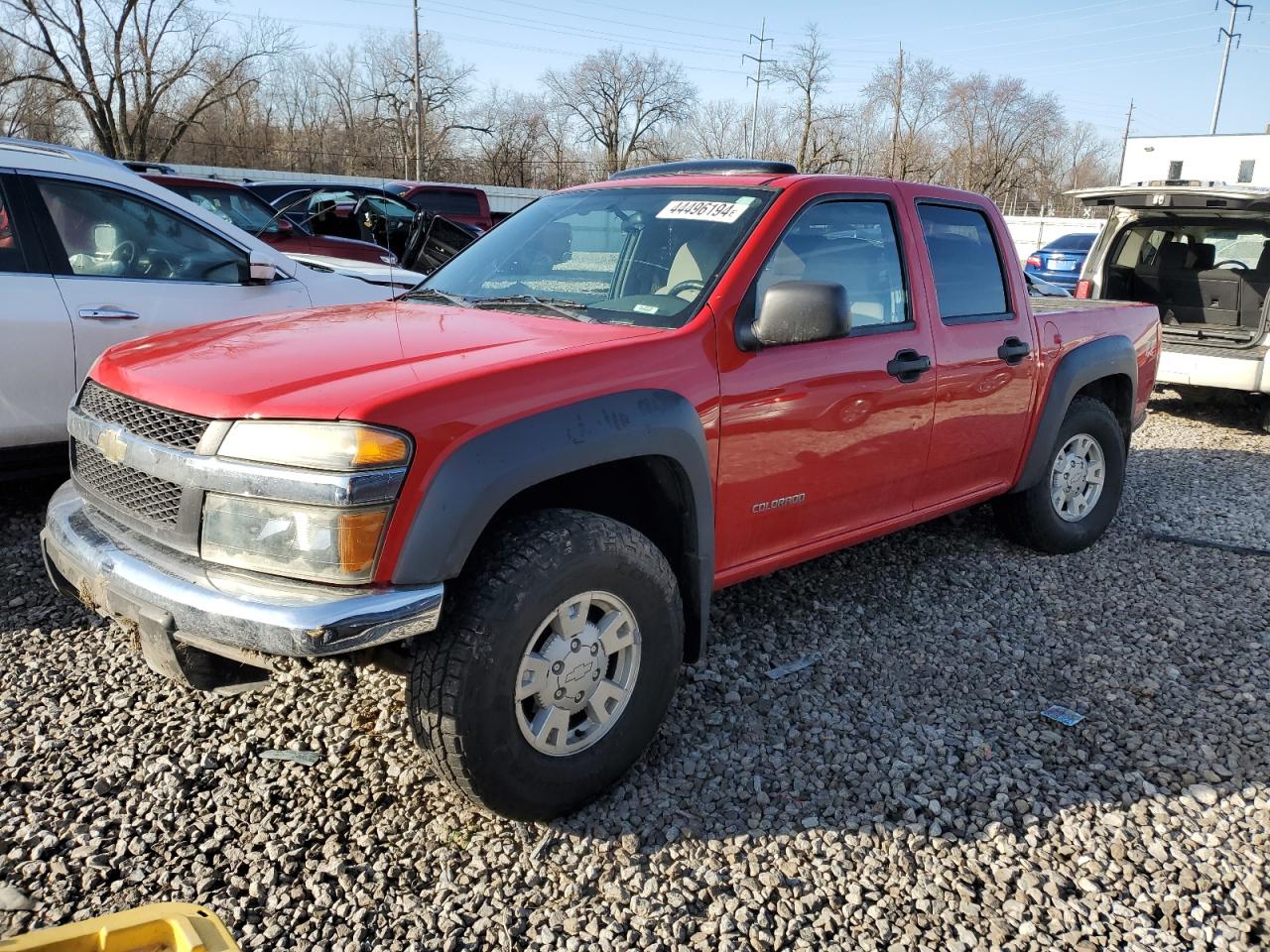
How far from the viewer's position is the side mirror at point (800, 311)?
2.99 m

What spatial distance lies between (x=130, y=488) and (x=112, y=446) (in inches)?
5.1

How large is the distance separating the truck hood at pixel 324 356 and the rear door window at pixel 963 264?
5.43ft

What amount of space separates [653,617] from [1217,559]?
3748 millimetres

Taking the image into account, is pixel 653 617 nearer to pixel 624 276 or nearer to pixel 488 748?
pixel 488 748

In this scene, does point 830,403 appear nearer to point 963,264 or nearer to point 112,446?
point 963,264

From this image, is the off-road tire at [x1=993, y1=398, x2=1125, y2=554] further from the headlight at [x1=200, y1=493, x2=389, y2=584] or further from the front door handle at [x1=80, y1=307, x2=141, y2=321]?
the front door handle at [x1=80, y1=307, x2=141, y2=321]

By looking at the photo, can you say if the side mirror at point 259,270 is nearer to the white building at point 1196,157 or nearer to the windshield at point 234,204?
the windshield at point 234,204

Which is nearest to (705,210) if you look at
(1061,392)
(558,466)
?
(558,466)

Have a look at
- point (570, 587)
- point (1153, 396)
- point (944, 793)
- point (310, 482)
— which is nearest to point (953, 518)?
point (944, 793)

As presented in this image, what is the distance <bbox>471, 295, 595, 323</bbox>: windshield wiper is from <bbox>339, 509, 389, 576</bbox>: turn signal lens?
113 cm

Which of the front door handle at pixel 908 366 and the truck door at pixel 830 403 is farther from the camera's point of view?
the front door handle at pixel 908 366

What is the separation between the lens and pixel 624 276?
334 cm

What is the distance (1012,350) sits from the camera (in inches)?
166

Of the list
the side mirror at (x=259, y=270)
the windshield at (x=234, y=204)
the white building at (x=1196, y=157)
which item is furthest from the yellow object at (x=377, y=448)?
the white building at (x=1196, y=157)
